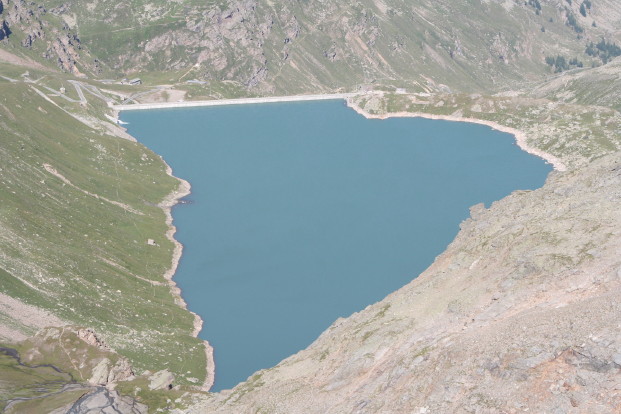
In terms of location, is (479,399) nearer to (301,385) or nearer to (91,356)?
(301,385)

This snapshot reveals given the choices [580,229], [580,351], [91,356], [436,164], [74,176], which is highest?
[580,229]

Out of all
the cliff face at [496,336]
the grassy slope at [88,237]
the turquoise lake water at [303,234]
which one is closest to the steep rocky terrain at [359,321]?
the cliff face at [496,336]

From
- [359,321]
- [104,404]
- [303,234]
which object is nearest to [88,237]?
[303,234]

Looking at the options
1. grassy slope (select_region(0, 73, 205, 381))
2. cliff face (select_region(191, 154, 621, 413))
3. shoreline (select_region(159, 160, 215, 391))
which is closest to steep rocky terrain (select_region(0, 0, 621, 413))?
cliff face (select_region(191, 154, 621, 413))

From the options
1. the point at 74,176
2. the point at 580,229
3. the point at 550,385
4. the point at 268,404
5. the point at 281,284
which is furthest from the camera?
the point at 74,176

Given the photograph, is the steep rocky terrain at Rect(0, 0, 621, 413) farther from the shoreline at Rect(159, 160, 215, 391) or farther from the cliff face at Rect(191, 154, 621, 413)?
the shoreline at Rect(159, 160, 215, 391)

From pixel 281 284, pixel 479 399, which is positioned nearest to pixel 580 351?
pixel 479 399
